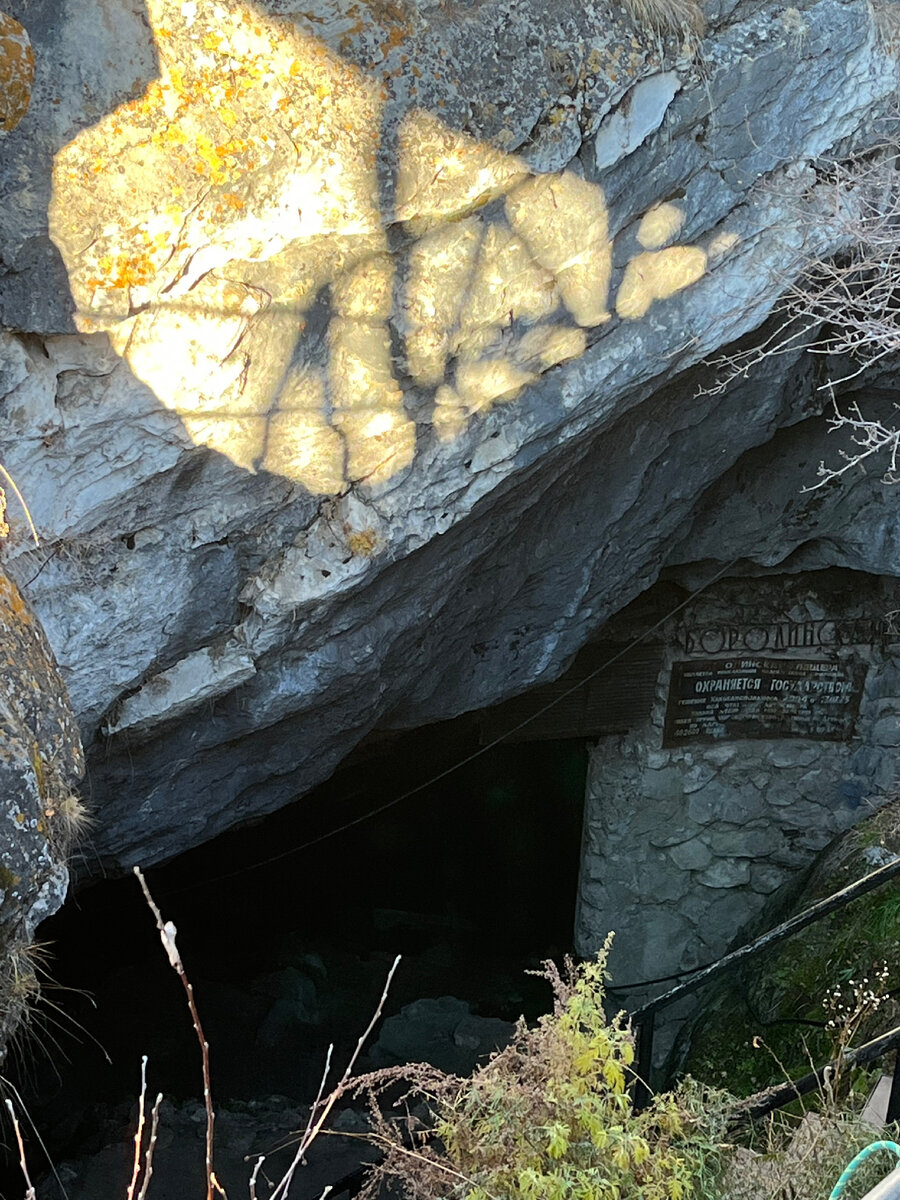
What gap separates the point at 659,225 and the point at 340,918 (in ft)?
16.0

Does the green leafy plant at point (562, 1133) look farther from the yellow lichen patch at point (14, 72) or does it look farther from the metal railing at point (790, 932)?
the yellow lichen patch at point (14, 72)

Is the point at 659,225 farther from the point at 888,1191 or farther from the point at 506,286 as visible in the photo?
the point at 888,1191

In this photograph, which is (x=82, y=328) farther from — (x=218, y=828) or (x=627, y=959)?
(x=627, y=959)

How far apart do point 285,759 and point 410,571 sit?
1032 mm

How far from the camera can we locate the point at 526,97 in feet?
9.14

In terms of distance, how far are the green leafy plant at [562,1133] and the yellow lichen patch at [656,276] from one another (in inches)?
76.9

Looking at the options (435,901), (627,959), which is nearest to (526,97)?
(627,959)

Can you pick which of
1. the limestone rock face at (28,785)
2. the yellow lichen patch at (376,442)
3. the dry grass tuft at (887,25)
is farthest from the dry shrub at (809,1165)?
the dry grass tuft at (887,25)

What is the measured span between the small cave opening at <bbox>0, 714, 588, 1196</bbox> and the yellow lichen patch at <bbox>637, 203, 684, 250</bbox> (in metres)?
3.43

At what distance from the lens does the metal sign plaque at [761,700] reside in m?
5.70

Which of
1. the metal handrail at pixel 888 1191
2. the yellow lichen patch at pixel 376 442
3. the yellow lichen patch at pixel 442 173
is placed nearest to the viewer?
the metal handrail at pixel 888 1191

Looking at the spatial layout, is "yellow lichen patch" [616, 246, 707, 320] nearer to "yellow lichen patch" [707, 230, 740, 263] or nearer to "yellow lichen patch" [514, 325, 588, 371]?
"yellow lichen patch" [707, 230, 740, 263]

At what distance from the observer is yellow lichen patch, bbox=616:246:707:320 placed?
10.5 feet

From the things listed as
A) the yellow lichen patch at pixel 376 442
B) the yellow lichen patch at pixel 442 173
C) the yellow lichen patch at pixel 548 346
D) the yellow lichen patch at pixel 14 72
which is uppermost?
the yellow lichen patch at pixel 14 72
